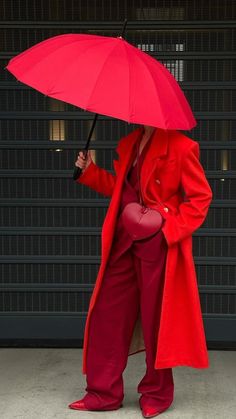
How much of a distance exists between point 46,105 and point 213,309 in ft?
6.54

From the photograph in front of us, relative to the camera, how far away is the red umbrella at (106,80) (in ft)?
10.3

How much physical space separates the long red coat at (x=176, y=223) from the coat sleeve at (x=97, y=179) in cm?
16

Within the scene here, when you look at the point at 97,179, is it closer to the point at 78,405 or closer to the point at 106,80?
the point at 106,80

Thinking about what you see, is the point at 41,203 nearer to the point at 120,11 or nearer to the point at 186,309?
the point at 120,11

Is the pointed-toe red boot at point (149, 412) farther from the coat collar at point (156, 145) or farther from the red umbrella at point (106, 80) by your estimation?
the red umbrella at point (106, 80)

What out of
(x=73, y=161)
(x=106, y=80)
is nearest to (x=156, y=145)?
(x=106, y=80)

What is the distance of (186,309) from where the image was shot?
362 cm

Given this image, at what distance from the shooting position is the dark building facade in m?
4.99

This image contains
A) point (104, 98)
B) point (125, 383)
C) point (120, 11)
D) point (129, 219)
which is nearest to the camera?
point (104, 98)

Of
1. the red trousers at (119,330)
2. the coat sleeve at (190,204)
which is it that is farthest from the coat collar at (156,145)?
the red trousers at (119,330)

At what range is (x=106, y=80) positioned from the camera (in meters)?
3.18

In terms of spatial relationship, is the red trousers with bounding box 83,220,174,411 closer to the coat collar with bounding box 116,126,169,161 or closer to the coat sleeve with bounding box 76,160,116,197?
the coat sleeve with bounding box 76,160,116,197

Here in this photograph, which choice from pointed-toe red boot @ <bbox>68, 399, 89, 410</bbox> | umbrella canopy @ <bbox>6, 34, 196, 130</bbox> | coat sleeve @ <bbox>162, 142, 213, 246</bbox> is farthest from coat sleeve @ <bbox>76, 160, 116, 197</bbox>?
pointed-toe red boot @ <bbox>68, 399, 89, 410</bbox>

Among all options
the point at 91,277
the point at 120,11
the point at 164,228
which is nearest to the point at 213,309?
the point at 91,277
